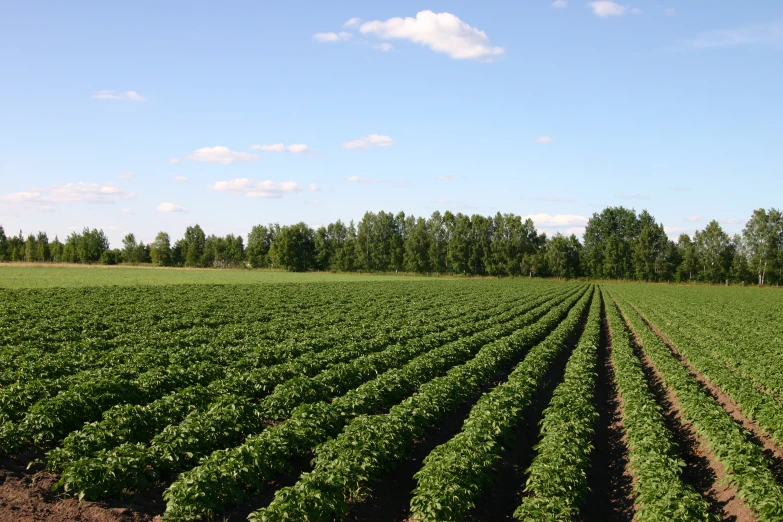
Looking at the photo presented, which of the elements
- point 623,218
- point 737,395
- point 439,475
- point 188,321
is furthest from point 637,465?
point 623,218

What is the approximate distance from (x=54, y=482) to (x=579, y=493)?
908 centimetres

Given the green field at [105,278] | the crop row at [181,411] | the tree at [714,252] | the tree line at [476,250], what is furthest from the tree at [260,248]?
the crop row at [181,411]

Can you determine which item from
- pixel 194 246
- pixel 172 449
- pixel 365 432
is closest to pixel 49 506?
pixel 172 449

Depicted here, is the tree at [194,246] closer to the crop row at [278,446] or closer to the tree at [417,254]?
the tree at [417,254]

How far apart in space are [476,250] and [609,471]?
11223 cm

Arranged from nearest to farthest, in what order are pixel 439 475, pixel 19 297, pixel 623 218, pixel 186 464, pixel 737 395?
pixel 439 475
pixel 186 464
pixel 737 395
pixel 19 297
pixel 623 218

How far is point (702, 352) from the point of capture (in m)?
23.6

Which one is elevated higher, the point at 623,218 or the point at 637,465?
the point at 623,218

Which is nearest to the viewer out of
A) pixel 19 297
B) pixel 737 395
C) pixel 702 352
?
pixel 737 395

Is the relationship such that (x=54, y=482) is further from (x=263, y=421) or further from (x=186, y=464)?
(x=263, y=421)

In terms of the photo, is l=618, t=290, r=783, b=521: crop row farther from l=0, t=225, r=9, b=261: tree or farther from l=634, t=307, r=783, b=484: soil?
l=0, t=225, r=9, b=261: tree

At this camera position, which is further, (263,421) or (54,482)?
(263,421)

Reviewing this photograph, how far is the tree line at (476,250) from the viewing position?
11000 cm

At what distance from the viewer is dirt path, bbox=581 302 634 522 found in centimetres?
927
